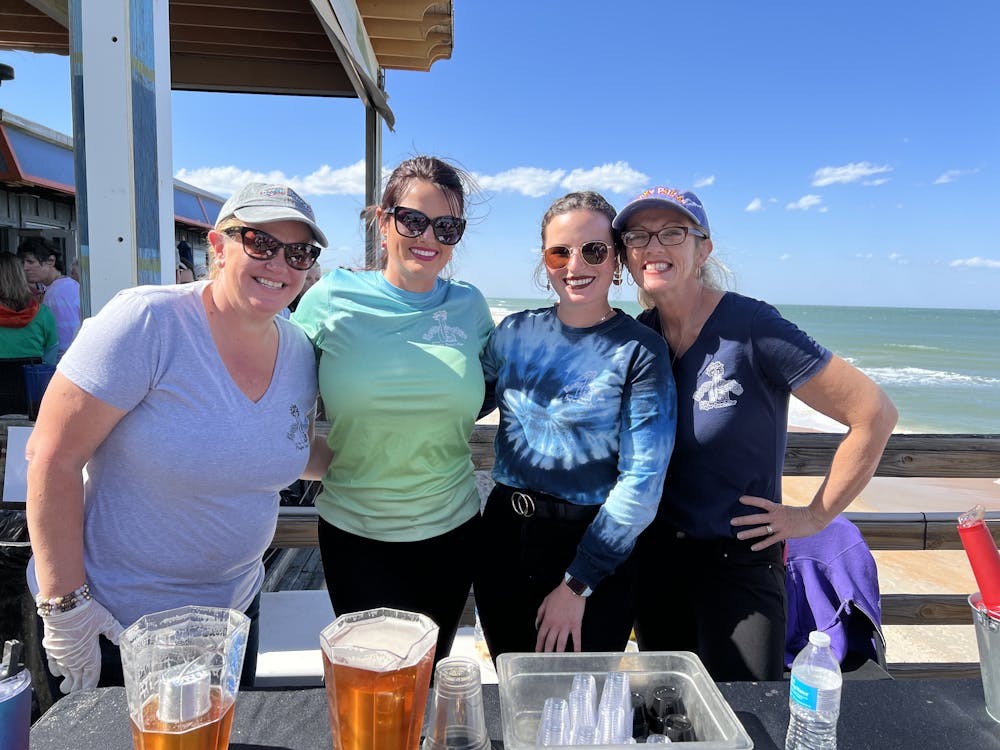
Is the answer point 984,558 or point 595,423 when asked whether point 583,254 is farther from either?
point 984,558

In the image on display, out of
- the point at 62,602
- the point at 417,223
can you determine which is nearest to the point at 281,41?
the point at 417,223

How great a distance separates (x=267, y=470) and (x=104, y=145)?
42.6 inches

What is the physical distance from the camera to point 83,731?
1.14m

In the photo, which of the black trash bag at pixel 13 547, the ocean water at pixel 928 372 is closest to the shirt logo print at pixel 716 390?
the black trash bag at pixel 13 547

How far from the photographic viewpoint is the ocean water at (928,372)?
19406 millimetres

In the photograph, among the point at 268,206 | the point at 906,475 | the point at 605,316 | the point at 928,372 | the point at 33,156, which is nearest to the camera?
the point at 268,206

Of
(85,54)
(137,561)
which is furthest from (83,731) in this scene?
(85,54)

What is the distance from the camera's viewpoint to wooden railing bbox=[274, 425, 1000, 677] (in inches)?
115

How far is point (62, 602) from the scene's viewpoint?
1.40 meters

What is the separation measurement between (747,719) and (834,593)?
1.42 meters

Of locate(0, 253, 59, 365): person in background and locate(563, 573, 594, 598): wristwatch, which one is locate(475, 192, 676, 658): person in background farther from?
locate(0, 253, 59, 365): person in background

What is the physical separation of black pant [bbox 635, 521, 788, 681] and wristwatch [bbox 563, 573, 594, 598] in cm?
24

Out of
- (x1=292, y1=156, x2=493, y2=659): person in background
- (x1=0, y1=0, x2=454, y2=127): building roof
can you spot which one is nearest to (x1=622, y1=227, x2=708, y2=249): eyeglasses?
(x1=292, y1=156, x2=493, y2=659): person in background

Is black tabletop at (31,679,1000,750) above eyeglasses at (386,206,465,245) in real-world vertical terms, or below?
below
